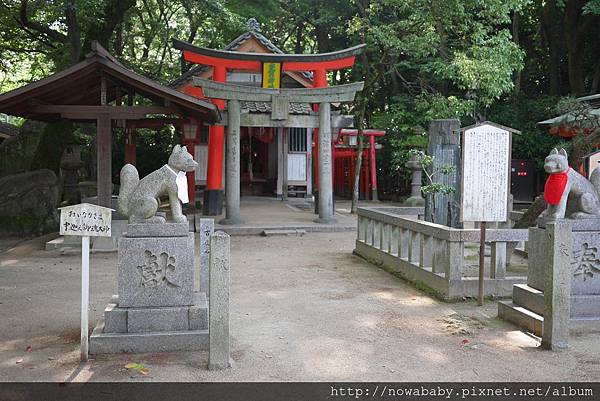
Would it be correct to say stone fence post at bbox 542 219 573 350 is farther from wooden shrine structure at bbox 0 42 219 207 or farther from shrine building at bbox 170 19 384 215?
shrine building at bbox 170 19 384 215

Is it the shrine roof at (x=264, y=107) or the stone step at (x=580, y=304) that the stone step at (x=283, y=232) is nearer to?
the shrine roof at (x=264, y=107)

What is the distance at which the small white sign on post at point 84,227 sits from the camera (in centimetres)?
505

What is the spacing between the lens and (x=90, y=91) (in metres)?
Result: 13.3

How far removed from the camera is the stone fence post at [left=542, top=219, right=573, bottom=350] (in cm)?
541

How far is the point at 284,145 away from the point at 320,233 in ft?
27.4

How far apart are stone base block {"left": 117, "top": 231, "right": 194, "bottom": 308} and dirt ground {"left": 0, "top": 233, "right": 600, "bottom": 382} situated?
569 millimetres

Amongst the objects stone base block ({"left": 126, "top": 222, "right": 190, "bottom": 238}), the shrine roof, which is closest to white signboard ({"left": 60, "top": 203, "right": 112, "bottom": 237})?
stone base block ({"left": 126, "top": 222, "right": 190, "bottom": 238})

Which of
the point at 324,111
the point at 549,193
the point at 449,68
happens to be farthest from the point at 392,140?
the point at 549,193

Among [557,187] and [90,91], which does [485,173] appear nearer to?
[557,187]

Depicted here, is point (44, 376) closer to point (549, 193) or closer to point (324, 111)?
point (549, 193)

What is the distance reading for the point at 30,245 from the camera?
13.0 metres

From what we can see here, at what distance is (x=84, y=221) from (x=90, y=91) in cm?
911

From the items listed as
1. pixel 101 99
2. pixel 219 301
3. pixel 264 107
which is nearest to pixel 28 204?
pixel 101 99

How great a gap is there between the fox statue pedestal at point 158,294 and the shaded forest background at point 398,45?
10771 mm
